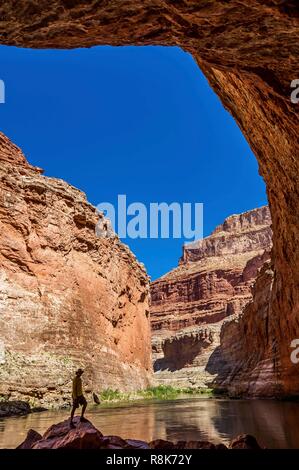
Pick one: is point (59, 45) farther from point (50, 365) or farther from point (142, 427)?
point (50, 365)

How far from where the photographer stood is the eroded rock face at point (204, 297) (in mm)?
67537

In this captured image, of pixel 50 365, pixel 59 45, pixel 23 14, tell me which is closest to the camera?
pixel 23 14

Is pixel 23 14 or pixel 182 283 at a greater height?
pixel 182 283

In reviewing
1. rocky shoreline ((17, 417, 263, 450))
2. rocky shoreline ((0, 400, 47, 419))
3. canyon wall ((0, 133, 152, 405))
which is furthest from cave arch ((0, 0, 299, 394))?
canyon wall ((0, 133, 152, 405))

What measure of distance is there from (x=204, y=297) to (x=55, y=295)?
7996cm

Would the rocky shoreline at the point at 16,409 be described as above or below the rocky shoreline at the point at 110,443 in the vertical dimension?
below

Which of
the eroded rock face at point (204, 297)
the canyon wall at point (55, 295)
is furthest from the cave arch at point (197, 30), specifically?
the eroded rock face at point (204, 297)

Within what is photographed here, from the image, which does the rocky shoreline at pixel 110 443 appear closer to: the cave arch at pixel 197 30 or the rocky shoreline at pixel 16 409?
the cave arch at pixel 197 30

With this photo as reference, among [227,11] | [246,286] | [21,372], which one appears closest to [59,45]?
[227,11]

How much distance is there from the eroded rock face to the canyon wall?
2253 cm

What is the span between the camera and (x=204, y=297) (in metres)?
102

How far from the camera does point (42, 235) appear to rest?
88.6 feet

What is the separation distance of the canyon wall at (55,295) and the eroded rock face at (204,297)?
22531 millimetres
